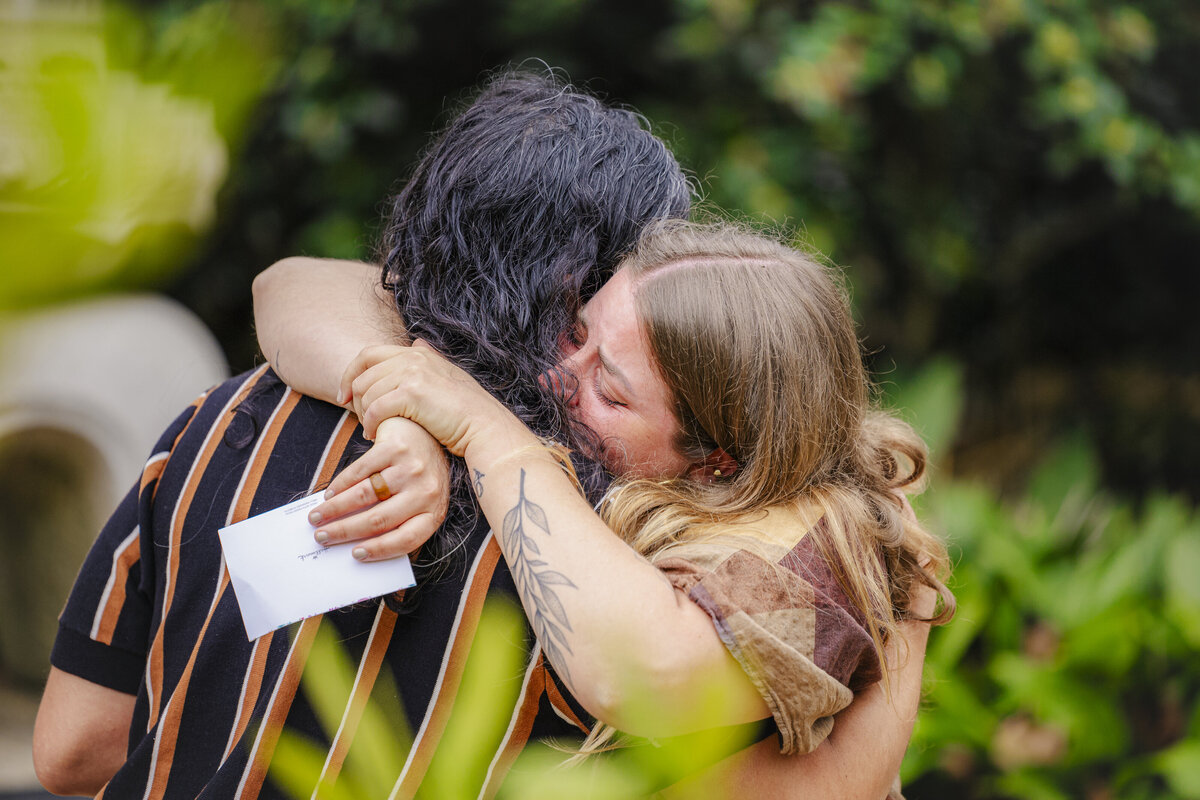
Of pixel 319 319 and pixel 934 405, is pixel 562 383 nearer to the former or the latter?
pixel 319 319

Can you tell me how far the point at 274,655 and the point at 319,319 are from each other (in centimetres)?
51

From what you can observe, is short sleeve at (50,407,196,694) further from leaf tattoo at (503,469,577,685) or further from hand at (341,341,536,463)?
leaf tattoo at (503,469,577,685)

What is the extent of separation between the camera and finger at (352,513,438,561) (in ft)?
3.76

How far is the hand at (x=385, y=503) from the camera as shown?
1152 mm

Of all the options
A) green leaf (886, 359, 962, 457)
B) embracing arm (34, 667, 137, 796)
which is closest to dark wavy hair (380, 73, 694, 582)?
embracing arm (34, 667, 137, 796)

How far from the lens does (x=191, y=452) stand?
139cm

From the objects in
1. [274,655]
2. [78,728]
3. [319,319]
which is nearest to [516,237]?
[319,319]

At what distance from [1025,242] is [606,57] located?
2.38 metres

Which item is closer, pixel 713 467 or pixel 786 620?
pixel 786 620

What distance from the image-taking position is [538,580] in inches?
43.9

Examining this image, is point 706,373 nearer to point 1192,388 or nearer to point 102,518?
point 102,518

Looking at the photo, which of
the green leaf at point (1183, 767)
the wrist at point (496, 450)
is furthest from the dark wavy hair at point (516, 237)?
the green leaf at point (1183, 767)

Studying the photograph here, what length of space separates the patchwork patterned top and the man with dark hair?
0.13m

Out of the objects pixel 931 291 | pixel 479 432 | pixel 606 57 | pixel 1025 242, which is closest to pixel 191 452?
pixel 479 432
